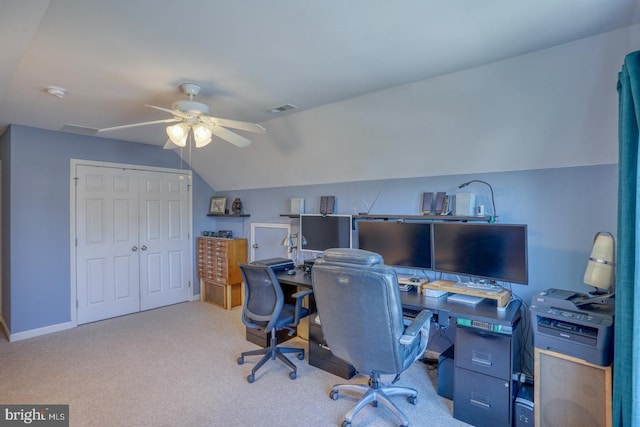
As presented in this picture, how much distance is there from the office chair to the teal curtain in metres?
2.05

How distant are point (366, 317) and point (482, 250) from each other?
1.17m

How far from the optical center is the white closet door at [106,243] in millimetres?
4156

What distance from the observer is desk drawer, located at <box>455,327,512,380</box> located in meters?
2.06

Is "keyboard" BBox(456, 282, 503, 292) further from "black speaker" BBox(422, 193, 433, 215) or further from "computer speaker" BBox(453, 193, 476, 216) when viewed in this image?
"black speaker" BBox(422, 193, 433, 215)

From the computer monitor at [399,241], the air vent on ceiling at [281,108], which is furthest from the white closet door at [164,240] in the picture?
the computer monitor at [399,241]

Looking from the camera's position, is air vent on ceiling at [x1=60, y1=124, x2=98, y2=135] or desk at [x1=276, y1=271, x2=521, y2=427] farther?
air vent on ceiling at [x1=60, y1=124, x2=98, y2=135]

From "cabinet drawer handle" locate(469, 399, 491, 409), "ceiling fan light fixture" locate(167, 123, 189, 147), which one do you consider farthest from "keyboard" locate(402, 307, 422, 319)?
"ceiling fan light fixture" locate(167, 123, 189, 147)

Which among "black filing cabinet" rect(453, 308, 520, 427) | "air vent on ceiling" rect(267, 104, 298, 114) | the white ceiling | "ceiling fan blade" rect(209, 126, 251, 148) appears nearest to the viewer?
the white ceiling

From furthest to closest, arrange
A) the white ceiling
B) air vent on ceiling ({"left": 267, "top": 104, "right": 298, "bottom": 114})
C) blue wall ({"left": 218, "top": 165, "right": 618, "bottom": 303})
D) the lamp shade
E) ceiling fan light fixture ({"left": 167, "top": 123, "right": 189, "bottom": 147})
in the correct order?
1. air vent on ceiling ({"left": 267, "top": 104, "right": 298, "bottom": 114})
2. ceiling fan light fixture ({"left": 167, "top": 123, "right": 189, "bottom": 147})
3. blue wall ({"left": 218, "top": 165, "right": 618, "bottom": 303})
4. the lamp shade
5. the white ceiling

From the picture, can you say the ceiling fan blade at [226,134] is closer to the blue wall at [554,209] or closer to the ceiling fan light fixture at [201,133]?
the ceiling fan light fixture at [201,133]

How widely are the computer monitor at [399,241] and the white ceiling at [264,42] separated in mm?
1244

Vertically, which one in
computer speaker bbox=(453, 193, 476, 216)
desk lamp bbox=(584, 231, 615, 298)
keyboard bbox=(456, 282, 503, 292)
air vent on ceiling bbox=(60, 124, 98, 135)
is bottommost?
keyboard bbox=(456, 282, 503, 292)

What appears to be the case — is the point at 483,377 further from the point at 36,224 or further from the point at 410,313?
the point at 36,224

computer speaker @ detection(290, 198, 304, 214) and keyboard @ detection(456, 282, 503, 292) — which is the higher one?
computer speaker @ detection(290, 198, 304, 214)
